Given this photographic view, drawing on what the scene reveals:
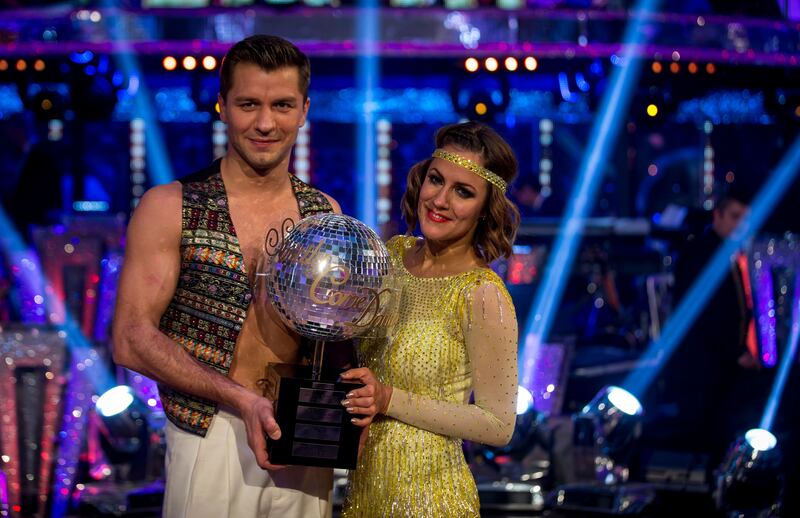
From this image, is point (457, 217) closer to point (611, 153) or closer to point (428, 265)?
point (428, 265)

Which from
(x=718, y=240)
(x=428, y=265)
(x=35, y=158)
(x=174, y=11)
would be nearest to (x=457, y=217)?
(x=428, y=265)

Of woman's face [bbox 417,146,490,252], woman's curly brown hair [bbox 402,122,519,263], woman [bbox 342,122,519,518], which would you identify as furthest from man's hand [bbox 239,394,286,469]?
woman's curly brown hair [bbox 402,122,519,263]

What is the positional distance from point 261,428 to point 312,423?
12 centimetres

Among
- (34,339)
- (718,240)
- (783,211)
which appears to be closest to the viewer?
(34,339)

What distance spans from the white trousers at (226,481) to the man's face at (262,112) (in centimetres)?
64

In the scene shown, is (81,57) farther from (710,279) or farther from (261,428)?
(261,428)

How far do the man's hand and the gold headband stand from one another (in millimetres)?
735

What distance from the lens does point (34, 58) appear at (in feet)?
27.0

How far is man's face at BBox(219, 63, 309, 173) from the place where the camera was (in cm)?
241

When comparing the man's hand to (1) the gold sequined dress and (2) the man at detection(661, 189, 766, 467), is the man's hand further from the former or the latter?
(2) the man at detection(661, 189, 766, 467)

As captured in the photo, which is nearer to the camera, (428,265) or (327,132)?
(428,265)

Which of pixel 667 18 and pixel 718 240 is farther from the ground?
pixel 667 18

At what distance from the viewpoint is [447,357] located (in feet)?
8.11

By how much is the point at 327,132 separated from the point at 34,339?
7.51 metres
